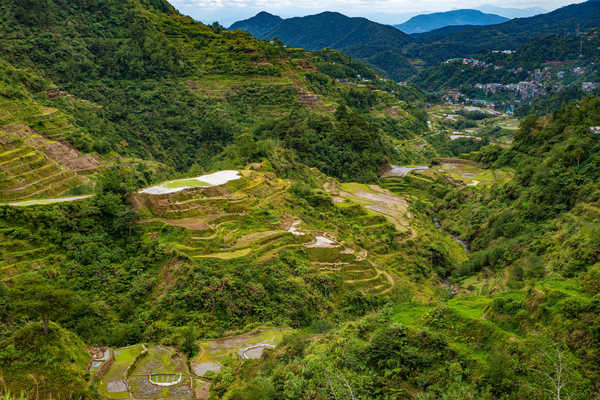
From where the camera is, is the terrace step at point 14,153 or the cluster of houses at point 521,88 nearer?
the terrace step at point 14,153

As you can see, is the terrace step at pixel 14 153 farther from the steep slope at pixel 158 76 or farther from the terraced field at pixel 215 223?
the terraced field at pixel 215 223

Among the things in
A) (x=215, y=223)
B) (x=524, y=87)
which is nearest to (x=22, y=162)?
(x=215, y=223)

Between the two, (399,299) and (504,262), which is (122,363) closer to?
(399,299)

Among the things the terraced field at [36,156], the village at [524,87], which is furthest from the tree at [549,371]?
the village at [524,87]

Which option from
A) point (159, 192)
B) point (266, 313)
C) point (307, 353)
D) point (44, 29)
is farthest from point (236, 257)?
point (44, 29)

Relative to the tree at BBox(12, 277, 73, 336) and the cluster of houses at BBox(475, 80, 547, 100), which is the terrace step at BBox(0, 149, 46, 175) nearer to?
the tree at BBox(12, 277, 73, 336)

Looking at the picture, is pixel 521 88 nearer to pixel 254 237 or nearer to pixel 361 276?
pixel 361 276
